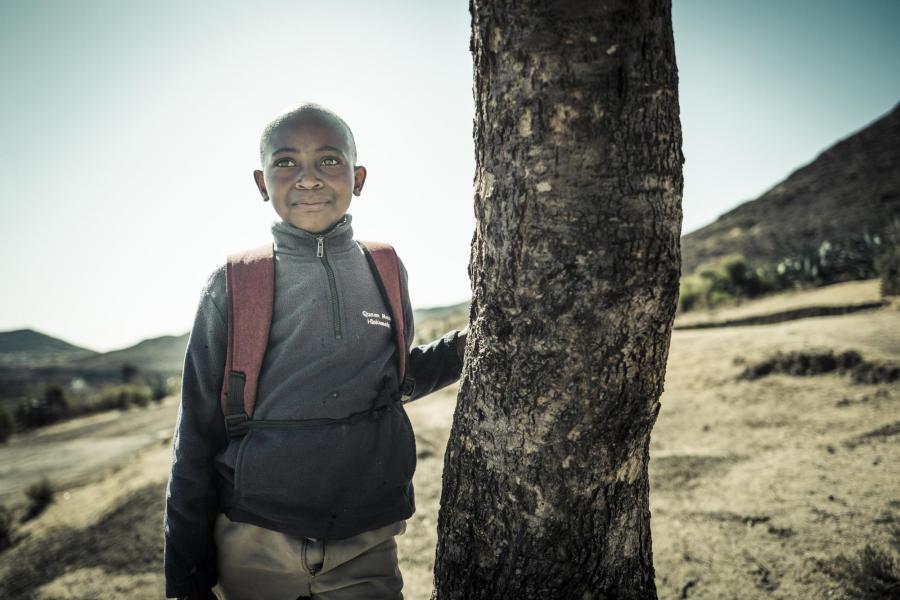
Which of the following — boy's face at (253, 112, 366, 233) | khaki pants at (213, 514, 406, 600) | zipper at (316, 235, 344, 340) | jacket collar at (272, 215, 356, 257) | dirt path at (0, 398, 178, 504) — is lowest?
dirt path at (0, 398, 178, 504)

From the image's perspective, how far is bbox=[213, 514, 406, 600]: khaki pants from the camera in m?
1.47

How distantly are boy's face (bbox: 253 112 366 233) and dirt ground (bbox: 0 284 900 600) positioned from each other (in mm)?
2163

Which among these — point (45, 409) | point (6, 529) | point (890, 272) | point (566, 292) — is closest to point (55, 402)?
point (45, 409)

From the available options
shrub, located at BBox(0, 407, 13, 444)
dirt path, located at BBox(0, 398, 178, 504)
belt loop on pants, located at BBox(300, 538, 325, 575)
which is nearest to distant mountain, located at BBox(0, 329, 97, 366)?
shrub, located at BBox(0, 407, 13, 444)

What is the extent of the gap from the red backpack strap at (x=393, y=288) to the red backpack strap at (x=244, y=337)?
0.40 metres

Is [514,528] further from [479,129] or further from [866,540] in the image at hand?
[866,540]

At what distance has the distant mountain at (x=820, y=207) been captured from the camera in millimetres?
15586

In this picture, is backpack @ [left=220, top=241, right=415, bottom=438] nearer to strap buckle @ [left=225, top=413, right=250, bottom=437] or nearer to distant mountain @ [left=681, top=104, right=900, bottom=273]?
strap buckle @ [left=225, top=413, right=250, bottom=437]

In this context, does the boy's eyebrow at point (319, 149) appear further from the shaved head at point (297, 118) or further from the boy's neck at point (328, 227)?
the boy's neck at point (328, 227)

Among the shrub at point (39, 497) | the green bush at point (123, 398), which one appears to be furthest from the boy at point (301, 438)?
the green bush at point (123, 398)

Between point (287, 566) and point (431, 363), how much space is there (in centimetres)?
82

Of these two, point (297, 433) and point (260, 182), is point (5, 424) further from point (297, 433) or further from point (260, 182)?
point (297, 433)

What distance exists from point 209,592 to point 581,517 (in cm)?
123

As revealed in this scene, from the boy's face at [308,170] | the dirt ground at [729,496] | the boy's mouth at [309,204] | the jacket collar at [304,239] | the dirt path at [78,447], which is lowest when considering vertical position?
the dirt path at [78,447]
